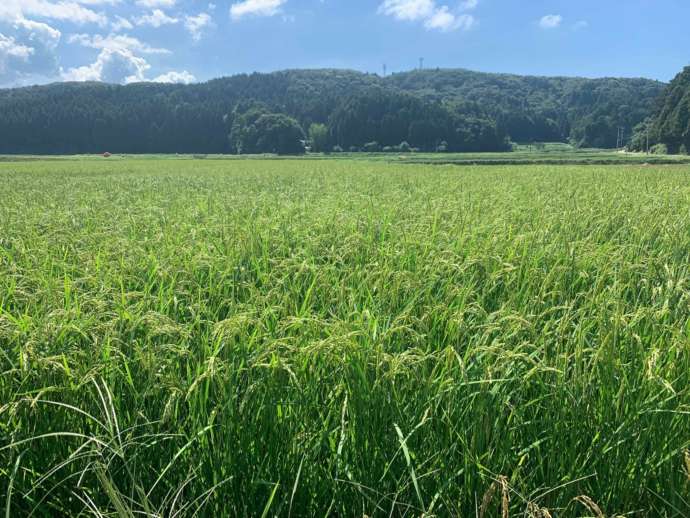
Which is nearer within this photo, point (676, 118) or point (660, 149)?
point (676, 118)

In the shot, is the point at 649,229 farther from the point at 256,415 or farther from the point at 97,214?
the point at 97,214

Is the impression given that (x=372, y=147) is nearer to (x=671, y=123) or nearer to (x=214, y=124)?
(x=214, y=124)

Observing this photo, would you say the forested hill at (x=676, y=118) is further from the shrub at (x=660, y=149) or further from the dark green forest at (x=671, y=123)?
the shrub at (x=660, y=149)

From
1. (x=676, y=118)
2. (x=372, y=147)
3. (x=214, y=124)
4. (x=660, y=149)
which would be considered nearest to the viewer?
(x=676, y=118)

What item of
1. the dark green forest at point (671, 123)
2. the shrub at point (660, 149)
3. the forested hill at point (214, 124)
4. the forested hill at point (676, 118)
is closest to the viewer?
the forested hill at point (676, 118)

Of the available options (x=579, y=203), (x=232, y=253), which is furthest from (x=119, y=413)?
(x=579, y=203)

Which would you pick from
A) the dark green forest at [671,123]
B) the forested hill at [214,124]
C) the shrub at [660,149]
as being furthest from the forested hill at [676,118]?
the forested hill at [214,124]

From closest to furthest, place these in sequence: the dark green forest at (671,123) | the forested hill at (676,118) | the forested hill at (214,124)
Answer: the forested hill at (676,118)
the dark green forest at (671,123)
the forested hill at (214,124)

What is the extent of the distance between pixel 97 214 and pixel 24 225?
1379 mm

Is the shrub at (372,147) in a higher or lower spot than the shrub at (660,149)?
higher

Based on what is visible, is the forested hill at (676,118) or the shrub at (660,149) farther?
the shrub at (660,149)

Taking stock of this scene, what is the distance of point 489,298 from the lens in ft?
12.4

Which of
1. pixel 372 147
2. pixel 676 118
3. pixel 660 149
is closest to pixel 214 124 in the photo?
pixel 372 147

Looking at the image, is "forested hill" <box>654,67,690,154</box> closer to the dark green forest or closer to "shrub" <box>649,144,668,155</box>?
the dark green forest
